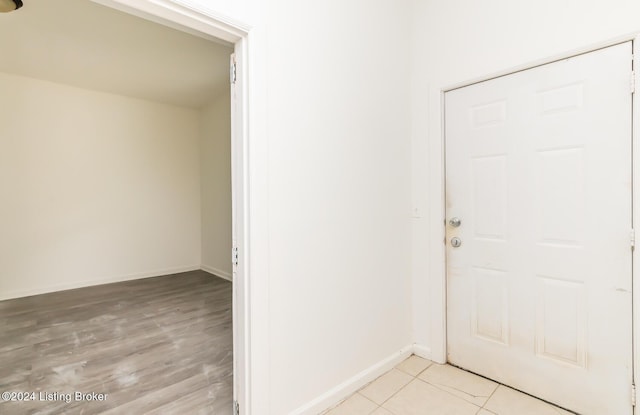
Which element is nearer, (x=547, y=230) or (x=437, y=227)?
(x=547, y=230)

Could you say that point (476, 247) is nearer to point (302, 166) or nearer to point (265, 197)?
point (302, 166)

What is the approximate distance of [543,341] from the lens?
1821mm

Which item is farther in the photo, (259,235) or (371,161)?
(371,161)

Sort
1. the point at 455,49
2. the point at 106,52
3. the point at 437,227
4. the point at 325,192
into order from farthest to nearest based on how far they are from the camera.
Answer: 1. the point at 106,52
2. the point at 437,227
3. the point at 455,49
4. the point at 325,192

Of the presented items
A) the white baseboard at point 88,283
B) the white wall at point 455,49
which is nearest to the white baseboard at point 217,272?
the white baseboard at point 88,283

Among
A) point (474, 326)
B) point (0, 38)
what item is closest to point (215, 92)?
point (0, 38)

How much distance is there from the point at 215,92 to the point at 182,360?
3.72 meters

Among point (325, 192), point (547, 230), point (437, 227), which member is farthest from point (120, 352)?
point (547, 230)

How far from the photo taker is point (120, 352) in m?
2.46

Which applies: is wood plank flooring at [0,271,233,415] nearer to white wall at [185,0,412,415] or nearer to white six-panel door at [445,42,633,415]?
white wall at [185,0,412,415]

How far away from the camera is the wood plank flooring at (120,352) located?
73.4 inches

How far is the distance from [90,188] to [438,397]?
5.04 m

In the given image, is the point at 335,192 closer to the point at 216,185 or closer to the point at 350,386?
the point at 350,386

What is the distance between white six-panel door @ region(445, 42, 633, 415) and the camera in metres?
1.59
